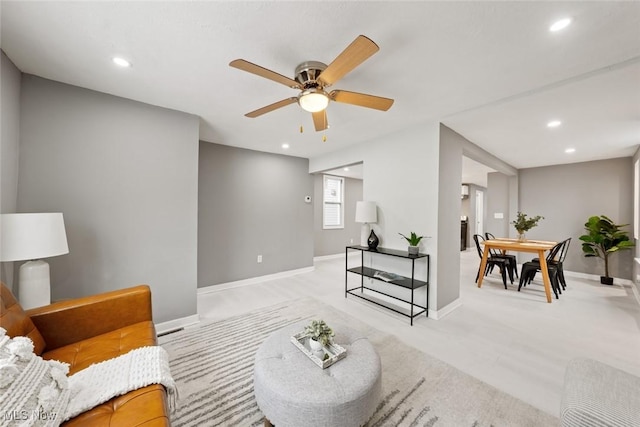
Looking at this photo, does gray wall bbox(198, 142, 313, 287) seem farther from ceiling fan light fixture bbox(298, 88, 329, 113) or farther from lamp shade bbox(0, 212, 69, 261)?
ceiling fan light fixture bbox(298, 88, 329, 113)

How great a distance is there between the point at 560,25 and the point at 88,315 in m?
3.58

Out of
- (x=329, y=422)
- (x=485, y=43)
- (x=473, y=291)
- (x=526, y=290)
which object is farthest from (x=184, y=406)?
(x=526, y=290)

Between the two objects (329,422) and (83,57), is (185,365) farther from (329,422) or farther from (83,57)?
(83,57)

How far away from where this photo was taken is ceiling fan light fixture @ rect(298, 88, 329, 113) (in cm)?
180

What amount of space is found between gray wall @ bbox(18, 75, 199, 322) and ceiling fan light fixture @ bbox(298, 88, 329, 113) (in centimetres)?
169

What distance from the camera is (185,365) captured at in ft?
6.65

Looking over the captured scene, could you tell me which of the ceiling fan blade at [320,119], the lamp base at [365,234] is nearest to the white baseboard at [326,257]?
the lamp base at [365,234]

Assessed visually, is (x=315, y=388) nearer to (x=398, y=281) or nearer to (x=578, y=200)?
(x=398, y=281)

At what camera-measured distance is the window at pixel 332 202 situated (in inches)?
255

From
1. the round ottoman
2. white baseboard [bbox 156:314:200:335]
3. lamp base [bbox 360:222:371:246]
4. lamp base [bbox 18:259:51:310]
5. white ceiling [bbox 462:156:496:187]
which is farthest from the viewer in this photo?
white ceiling [bbox 462:156:496:187]

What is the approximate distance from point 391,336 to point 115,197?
10.4 ft

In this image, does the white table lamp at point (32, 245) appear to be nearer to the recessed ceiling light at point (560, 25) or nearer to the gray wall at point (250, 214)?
the gray wall at point (250, 214)

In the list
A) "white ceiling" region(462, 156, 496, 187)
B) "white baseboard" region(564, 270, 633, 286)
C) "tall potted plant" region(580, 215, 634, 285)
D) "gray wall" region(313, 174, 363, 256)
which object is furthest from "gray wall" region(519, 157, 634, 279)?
"gray wall" region(313, 174, 363, 256)

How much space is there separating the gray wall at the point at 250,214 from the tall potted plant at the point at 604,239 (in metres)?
5.40
